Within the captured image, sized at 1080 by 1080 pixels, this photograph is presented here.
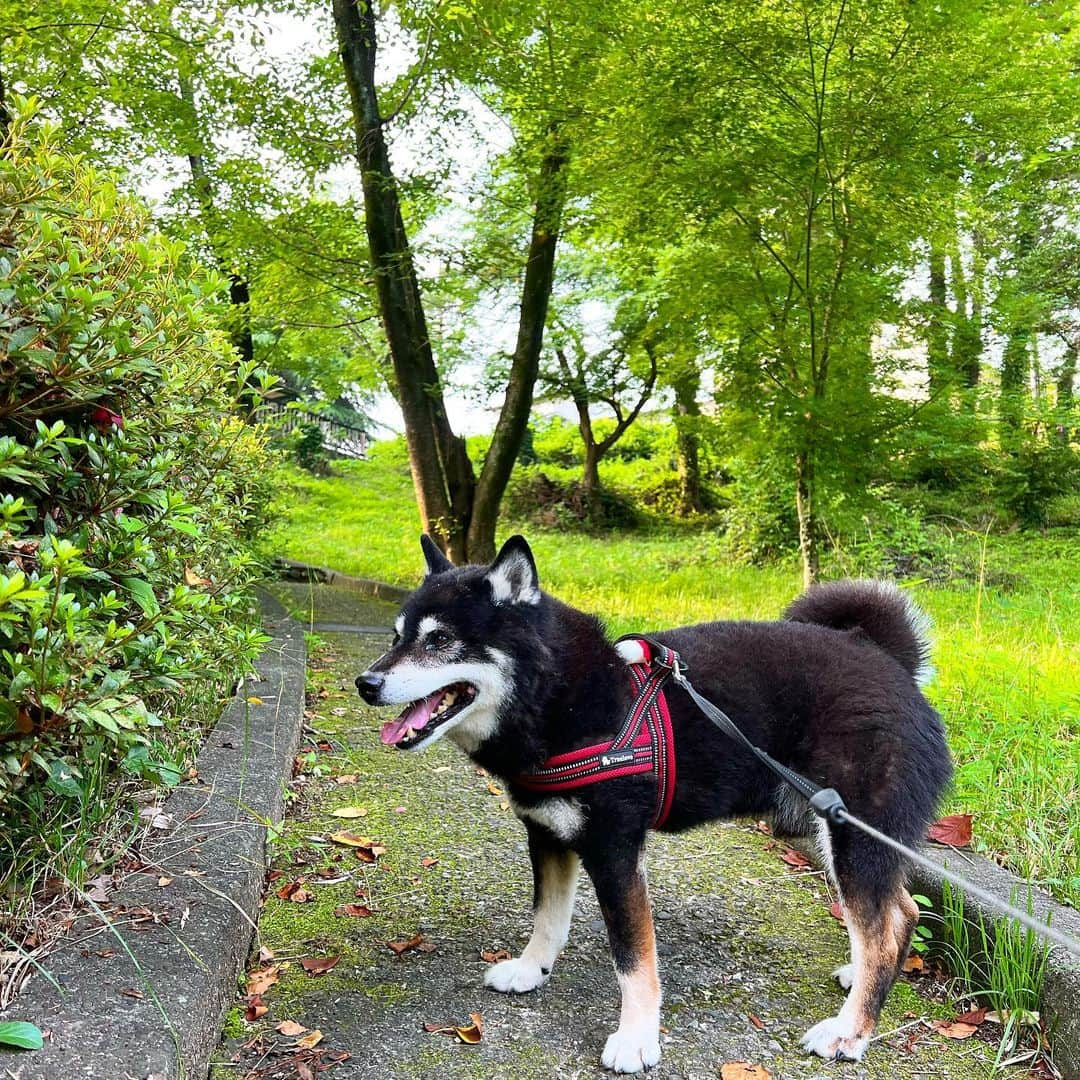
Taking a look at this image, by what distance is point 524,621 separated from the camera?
8.64 ft

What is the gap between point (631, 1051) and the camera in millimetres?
2346

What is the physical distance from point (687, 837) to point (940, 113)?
213 inches

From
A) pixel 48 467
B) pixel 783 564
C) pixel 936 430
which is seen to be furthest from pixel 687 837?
pixel 783 564

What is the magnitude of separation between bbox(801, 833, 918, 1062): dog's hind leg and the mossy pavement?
61 millimetres

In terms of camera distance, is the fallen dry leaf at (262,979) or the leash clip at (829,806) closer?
the leash clip at (829,806)

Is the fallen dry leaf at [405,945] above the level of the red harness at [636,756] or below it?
below

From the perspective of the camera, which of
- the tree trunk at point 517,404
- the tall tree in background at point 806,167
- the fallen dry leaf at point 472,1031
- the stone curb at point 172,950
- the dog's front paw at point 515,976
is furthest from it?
the tree trunk at point 517,404

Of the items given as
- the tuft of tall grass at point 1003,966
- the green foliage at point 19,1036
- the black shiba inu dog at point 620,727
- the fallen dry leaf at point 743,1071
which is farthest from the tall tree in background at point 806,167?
the green foliage at point 19,1036

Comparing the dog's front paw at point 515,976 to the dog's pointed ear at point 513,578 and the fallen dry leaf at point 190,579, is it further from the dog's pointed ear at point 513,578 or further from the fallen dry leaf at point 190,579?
the fallen dry leaf at point 190,579

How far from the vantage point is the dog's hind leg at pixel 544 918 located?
271cm

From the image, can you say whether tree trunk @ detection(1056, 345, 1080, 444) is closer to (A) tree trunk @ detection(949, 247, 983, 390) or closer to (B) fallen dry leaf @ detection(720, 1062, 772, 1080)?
(A) tree trunk @ detection(949, 247, 983, 390)

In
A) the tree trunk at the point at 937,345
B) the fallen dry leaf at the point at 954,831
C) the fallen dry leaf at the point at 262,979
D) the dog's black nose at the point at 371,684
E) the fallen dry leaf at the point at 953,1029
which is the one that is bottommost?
the fallen dry leaf at the point at 953,1029

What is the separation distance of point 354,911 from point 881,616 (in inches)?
85.8

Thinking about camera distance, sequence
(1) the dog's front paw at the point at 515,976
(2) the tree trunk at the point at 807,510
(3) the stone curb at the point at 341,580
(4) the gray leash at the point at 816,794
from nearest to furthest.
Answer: (4) the gray leash at the point at 816,794
(1) the dog's front paw at the point at 515,976
(2) the tree trunk at the point at 807,510
(3) the stone curb at the point at 341,580
